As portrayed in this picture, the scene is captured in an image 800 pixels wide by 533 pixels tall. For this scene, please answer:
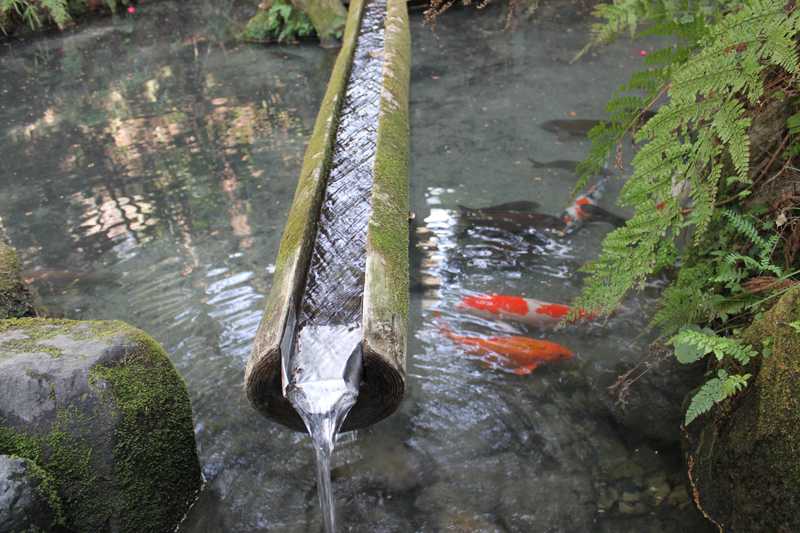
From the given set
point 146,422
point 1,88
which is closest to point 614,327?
point 146,422

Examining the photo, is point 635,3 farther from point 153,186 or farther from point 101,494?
point 153,186

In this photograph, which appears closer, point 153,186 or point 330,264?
point 330,264

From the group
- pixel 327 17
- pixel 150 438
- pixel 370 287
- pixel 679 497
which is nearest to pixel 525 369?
pixel 679 497

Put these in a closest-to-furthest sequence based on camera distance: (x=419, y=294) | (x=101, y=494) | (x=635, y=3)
Result: (x=101, y=494)
(x=635, y=3)
(x=419, y=294)

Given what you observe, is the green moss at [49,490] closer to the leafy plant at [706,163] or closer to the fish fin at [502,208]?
the leafy plant at [706,163]

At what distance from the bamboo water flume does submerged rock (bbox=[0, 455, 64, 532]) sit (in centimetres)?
90

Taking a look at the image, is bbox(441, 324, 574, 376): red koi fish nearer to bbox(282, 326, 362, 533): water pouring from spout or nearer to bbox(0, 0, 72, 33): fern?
bbox(282, 326, 362, 533): water pouring from spout

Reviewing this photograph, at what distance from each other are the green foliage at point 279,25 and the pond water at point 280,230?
0.43m

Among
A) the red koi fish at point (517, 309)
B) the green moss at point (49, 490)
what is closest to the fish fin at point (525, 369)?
the red koi fish at point (517, 309)

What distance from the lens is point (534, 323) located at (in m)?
4.38

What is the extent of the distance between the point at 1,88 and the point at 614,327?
10.2m

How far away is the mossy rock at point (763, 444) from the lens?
2.59 m

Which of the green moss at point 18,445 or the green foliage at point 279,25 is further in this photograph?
the green foliage at point 279,25

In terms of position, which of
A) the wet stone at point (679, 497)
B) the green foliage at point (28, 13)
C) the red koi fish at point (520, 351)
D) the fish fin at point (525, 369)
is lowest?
the wet stone at point (679, 497)
